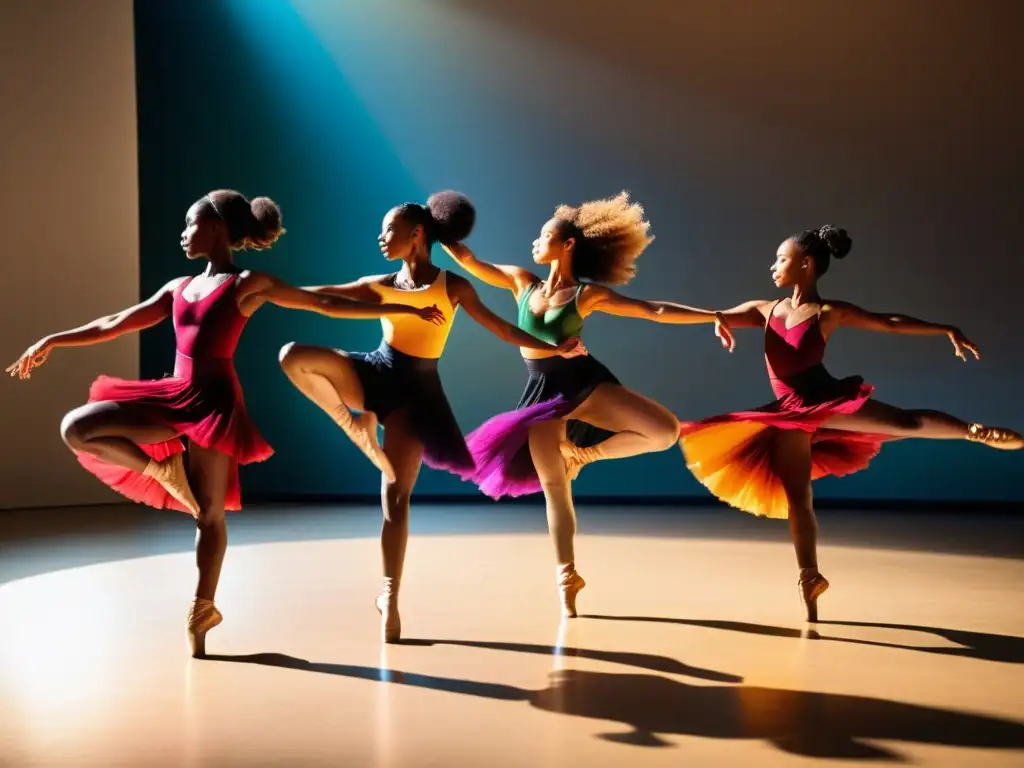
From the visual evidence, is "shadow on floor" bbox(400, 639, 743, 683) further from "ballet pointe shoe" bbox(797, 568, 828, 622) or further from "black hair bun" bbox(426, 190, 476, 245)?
"black hair bun" bbox(426, 190, 476, 245)

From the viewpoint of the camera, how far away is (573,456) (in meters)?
3.98

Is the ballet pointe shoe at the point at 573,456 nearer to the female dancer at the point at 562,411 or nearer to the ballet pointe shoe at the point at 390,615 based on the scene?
the female dancer at the point at 562,411

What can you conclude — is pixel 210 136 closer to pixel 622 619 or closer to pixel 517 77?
pixel 517 77

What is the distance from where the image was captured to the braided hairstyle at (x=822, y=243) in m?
3.83

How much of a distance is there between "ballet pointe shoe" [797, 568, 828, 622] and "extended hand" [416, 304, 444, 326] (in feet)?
4.79

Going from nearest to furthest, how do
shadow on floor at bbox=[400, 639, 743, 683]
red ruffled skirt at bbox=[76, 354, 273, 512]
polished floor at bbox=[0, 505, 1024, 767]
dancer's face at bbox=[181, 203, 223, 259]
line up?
polished floor at bbox=[0, 505, 1024, 767]
shadow on floor at bbox=[400, 639, 743, 683]
red ruffled skirt at bbox=[76, 354, 273, 512]
dancer's face at bbox=[181, 203, 223, 259]

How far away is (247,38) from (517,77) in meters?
1.79

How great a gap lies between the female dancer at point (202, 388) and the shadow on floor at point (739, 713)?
1.72ft

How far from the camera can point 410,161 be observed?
751cm

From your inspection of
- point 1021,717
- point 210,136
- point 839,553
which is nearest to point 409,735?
point 1021,717

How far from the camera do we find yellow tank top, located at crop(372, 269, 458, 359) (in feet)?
11.5

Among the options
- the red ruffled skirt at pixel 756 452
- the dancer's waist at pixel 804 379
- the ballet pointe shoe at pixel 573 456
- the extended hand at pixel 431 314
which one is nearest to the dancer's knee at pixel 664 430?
the red ruffled skirt at pixel 756 452

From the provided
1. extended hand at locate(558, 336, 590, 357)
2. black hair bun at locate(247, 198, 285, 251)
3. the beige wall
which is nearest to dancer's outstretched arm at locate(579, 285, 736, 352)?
extended hand at locate(558, 336, 590, 357)

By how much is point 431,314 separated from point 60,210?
14.8ft
